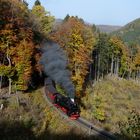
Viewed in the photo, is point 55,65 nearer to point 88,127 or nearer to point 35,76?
point 35,76

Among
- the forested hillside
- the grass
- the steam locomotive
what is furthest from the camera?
the grass

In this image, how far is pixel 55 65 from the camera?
195ft

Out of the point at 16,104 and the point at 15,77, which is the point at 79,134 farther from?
the point at 15,77

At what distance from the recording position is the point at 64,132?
39.0m

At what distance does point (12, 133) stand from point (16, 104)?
358 inches

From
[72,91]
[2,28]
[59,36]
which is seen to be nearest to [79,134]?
[72,91]

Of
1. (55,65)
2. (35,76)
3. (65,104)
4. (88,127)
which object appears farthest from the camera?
(35,76)

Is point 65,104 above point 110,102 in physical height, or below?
above

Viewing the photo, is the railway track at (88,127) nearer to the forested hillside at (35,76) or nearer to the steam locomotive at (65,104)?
the steam locomotive at (65,104)

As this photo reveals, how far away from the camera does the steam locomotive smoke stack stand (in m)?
58.9

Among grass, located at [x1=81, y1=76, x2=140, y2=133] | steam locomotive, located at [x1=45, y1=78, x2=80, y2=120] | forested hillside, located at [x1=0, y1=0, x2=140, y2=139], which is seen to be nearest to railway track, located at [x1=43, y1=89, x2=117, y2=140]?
steam locomotive, located at [x1=45, y1=78, x2=80, y2=120]

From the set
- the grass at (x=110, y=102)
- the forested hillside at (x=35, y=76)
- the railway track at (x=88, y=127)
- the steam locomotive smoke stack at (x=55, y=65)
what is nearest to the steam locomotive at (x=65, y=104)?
the railway track at (x=88, y=127)

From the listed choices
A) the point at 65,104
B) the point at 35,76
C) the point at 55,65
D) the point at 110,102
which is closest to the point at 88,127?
the point at 65,104

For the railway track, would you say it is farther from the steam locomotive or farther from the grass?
the grass
